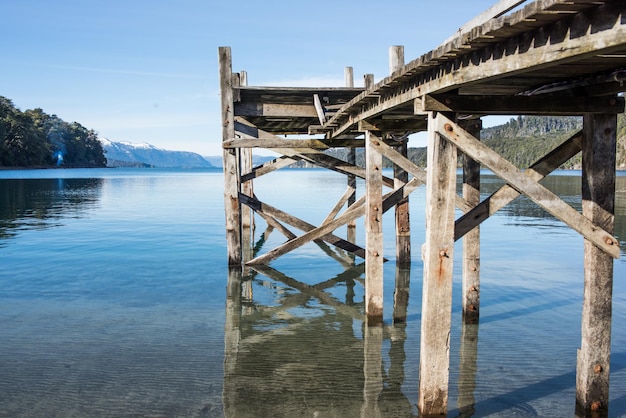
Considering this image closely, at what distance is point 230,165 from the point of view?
1051 centimetres

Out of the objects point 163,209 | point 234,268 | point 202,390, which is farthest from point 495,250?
point 163,209

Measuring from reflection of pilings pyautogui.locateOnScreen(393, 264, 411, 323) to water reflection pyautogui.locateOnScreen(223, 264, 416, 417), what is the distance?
0.16 meters

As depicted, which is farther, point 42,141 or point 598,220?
point 42,141

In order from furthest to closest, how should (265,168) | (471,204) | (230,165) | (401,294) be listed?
(265,168) → (230,165) → (401,294) → (471,204)

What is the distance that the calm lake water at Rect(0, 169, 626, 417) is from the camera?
533 centimetres

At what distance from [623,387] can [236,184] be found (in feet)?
24.0

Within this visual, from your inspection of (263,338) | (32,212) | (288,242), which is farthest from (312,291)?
(32,212)

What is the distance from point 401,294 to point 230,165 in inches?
163

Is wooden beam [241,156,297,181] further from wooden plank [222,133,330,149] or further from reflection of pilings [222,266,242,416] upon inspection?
reflection of pilings [222,266,242,416]

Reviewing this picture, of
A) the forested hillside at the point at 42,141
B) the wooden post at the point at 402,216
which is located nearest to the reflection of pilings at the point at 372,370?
the wooden post at the point at 402,216

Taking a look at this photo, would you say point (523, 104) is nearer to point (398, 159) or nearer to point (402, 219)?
point (398, 159)

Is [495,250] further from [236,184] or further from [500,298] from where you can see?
[236,184]

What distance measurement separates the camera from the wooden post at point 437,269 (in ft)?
14.3

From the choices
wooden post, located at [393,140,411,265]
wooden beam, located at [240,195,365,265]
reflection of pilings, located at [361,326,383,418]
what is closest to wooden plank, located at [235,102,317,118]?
wooden beam, located at [240,195,365,265]
